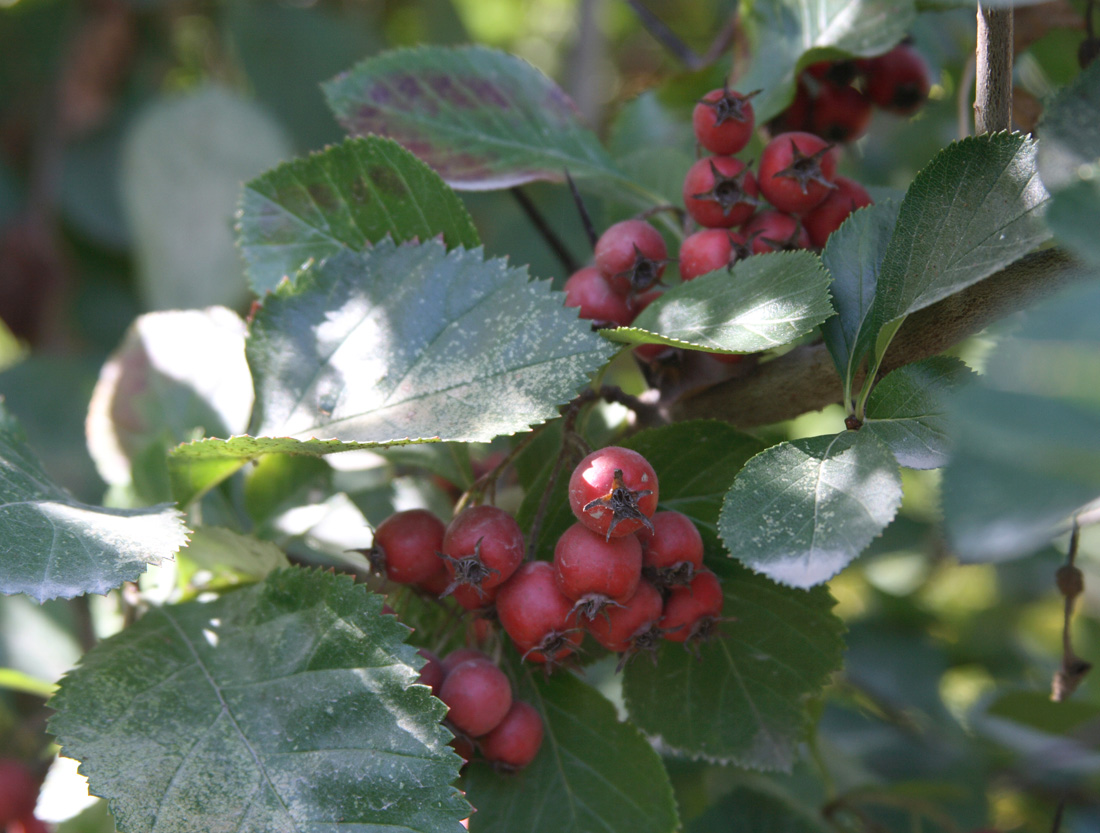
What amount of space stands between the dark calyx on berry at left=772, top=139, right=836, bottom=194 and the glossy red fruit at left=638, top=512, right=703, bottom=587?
0.89ft

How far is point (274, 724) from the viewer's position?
0.59 meters

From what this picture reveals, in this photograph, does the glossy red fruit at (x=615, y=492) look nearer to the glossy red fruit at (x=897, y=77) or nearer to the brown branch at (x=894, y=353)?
the brown branch at (x=894, y=353)

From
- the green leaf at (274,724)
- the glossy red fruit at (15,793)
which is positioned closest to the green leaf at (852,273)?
the green leaf at (274,724)

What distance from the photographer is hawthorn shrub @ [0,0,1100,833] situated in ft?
1.72

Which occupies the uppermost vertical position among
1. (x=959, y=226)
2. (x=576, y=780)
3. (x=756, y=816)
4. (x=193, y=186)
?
(x=959, y=226)

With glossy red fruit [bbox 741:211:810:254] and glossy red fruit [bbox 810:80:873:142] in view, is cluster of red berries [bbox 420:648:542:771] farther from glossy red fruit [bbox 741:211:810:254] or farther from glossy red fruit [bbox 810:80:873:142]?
glossy red fruit [bbox 810:80:873:142]

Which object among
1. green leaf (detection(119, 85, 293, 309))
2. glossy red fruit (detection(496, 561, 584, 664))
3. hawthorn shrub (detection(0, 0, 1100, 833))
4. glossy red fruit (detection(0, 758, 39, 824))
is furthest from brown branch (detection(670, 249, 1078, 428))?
green leaf (detection(119, 85, 293, 309))

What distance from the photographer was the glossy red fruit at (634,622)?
1.95ft

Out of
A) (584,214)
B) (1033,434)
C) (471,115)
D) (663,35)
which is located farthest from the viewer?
(663,35)

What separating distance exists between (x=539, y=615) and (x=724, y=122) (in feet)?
1.34

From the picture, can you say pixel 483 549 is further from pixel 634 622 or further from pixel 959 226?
pixel 959 226

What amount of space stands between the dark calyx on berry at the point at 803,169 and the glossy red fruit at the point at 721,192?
30 mm

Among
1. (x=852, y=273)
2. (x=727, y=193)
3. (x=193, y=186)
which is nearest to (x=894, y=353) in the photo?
(x=852, y=273)

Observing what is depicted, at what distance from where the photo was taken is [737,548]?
19.5 inches
